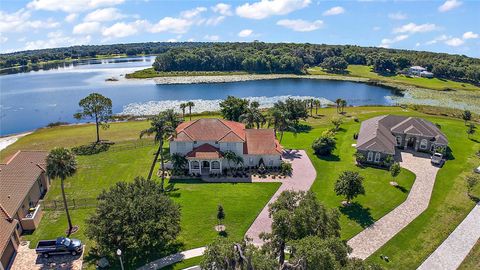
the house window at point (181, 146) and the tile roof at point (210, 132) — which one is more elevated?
the tile roof at point (210, 132)

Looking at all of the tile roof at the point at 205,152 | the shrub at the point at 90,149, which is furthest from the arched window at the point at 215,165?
the shrub at the point at 90,149

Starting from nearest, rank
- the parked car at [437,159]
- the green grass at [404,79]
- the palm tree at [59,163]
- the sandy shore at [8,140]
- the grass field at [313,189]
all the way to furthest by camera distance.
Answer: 1. the palm tree at [59,163]
2. the grass field at [313,189]
3. the parked car at [437,159]
4. the sandy shore at [8,140]
5. the green grass at [404,79]

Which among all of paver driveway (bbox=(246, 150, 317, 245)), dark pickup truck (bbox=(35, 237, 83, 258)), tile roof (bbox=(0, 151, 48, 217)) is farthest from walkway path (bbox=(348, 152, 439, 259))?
tile roof (bbox=(0, 151, 48, 217))

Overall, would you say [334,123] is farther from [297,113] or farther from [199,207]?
[199,207]

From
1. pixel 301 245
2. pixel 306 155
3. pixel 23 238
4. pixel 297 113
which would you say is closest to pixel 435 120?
pixel 297 113

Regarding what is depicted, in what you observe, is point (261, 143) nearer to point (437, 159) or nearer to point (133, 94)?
point (437, 159)

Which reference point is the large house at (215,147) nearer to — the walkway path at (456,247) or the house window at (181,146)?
the house window at (181,146)

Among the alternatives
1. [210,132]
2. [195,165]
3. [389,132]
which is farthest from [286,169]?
[389,132]
